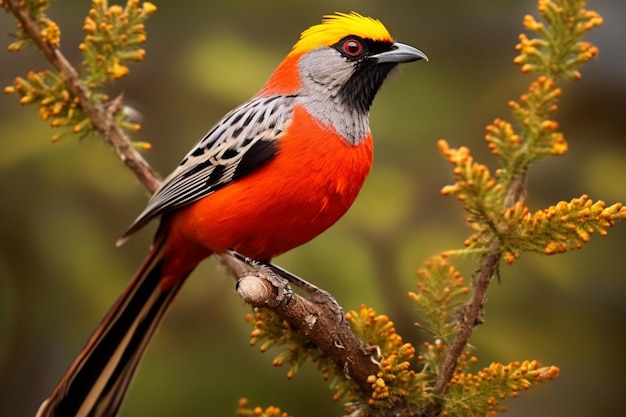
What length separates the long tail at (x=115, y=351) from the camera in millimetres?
3342

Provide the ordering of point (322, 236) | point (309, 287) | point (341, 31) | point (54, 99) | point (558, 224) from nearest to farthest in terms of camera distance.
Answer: point (558, 224) → point (54, 99) → point (309, 287) → point (341, 31) → point (322, 236)

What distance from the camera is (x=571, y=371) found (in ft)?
14.3

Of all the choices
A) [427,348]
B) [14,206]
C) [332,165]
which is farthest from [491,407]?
[14,206]

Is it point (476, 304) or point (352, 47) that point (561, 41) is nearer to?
point (476, 304)

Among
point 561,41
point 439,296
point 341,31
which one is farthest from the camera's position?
point 341,31

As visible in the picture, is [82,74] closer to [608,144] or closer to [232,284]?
[232,284]

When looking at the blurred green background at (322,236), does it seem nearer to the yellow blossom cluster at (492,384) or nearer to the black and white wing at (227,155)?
the black and white wing at (227,155)

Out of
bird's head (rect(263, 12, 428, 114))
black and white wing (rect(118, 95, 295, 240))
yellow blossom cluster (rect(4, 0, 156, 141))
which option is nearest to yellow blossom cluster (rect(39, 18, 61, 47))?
yellow blossom cluster (rect(4, 0, 156, 141))

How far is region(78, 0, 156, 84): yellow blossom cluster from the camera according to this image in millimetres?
3295

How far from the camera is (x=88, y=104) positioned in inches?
138

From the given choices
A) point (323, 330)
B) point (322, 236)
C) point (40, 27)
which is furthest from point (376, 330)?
point (40, 27)

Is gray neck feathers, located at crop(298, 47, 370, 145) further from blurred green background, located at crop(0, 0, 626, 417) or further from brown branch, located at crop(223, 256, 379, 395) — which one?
brown branch, located at crop(223, 256, 379, 395)

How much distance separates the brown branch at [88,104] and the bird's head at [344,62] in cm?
75

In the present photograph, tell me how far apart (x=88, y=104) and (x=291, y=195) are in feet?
3.09
